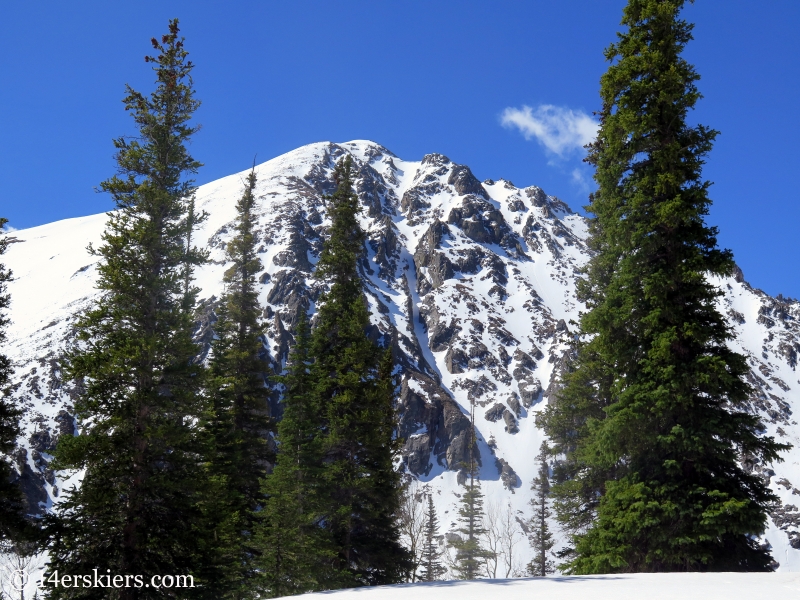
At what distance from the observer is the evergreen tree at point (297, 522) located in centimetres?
1873

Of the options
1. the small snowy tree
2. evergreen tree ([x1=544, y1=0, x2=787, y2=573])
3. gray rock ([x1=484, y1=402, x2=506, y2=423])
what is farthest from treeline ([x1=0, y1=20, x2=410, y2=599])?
gray rock ([x1=484, y1=402, x2=506, y2=423])

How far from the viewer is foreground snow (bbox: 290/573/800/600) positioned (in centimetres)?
686

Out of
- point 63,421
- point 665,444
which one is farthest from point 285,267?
point 665,444

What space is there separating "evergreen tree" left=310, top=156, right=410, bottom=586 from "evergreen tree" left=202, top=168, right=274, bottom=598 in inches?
132

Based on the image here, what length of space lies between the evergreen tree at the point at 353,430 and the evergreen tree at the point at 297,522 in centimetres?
43

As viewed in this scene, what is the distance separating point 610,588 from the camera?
24.0 feet

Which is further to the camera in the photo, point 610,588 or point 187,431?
point 187,431

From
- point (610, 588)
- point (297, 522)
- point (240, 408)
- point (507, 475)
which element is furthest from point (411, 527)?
point (507, 475)

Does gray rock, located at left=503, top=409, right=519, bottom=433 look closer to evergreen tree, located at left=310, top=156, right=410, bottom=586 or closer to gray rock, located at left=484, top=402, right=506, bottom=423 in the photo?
gray rock, located at left=484, top=402, right=506, bottom=423

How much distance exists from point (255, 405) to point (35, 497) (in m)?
98.2

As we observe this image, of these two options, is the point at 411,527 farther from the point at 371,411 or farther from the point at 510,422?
the point at 510,422

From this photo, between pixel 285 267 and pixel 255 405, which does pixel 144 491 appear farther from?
pixel 285 267

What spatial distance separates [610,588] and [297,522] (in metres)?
14.1

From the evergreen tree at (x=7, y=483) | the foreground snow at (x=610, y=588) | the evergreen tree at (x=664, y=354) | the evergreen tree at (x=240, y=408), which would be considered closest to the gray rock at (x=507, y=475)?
the evergreen tree at (x=240, y=408)
